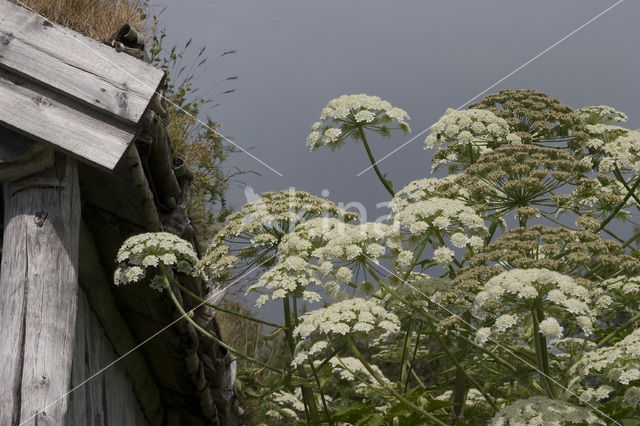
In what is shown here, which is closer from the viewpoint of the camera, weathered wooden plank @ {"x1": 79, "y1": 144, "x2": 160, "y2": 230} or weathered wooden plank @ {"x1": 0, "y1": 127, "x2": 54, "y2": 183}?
weathered wooden plank @ {"x1": 0, "y1": 127, "x2": 54, "y2": 183}

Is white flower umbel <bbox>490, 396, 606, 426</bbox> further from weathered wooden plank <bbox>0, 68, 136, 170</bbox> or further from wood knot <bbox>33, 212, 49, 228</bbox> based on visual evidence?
wood knot <bbox>33, 212, 49, 228</bbox>

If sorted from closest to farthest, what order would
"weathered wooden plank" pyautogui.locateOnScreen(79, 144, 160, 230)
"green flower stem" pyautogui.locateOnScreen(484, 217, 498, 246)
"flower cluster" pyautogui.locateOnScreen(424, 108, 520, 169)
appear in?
"weathered wooden plank" pyautogui.locateOnScreen(79, 144, 160, 230) → "green flower stem" pyautogui.locateOnScreen(484, 217, 498, 246) → "flower cluster" pyautogui.locateOnScreen(424, 108, 520, 169)

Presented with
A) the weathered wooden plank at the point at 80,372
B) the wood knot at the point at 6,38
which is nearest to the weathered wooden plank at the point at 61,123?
the wood knot at the point at 6,38

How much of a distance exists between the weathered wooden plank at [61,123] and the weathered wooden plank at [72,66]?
0.06 m

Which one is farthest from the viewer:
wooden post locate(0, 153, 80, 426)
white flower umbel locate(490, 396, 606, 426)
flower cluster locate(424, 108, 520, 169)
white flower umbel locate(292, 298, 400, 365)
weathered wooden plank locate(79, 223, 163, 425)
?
weathered wooden plank locate(79, 223, 163, 425)

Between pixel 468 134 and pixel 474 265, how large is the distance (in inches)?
50.1

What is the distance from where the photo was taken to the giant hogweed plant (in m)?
3.84

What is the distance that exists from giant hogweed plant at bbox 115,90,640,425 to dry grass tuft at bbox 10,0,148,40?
164cm

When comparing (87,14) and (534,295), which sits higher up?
(87,14)

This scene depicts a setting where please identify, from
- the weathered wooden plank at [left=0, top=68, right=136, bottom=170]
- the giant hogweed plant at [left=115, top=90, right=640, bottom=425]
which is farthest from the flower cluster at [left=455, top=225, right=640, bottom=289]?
the weathered wooden plank at [left=0, top=68, right=136, bottom=170]

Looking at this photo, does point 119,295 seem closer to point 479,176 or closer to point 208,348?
point 208,348

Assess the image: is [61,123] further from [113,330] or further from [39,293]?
[113,330]

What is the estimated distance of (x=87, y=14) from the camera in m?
5.70

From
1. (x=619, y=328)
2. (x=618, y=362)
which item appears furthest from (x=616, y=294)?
(x=618, y=362)
